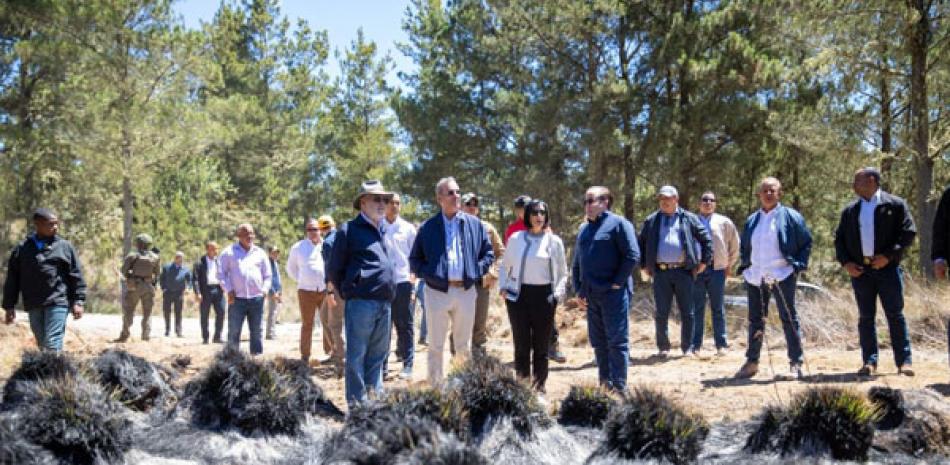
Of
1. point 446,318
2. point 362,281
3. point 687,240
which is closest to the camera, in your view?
point 362,281

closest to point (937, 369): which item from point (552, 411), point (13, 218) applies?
point (552, 411)

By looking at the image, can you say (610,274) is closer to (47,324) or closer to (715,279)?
(715,279)

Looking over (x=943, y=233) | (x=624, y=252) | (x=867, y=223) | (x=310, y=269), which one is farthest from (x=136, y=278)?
(x=943, y=233)

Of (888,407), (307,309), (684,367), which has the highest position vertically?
(307,309)

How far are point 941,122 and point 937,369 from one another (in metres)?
11.5

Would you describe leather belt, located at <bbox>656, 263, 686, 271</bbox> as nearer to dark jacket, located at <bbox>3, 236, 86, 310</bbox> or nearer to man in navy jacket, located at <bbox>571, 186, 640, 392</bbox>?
man in navy jacket, located at <bbox>571, 186, 640, 392</bbox>

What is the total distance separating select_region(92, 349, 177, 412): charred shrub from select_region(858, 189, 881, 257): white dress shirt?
20.3 ft

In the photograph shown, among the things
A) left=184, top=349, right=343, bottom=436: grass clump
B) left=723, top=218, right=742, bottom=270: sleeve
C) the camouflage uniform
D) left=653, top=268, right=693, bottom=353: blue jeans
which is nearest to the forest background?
left=723, top=218, right=742, bottom=270: sleeve

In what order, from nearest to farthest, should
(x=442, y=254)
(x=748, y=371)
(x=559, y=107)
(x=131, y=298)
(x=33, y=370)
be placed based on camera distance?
1. (x=33, y=370)
2. (x=442, y=254)
3. (x=748, y=371)
4. (x=131, y=298)
5. (x=559, y=107)

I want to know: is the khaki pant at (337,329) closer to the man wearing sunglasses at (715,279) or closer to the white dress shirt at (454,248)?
the white dress shirt at (454,248)

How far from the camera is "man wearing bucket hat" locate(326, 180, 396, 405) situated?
5.91 meters

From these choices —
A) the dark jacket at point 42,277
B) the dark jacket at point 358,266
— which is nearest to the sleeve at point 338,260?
the dark jacket at point 358,266

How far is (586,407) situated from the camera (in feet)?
18.5

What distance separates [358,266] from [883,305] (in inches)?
183
